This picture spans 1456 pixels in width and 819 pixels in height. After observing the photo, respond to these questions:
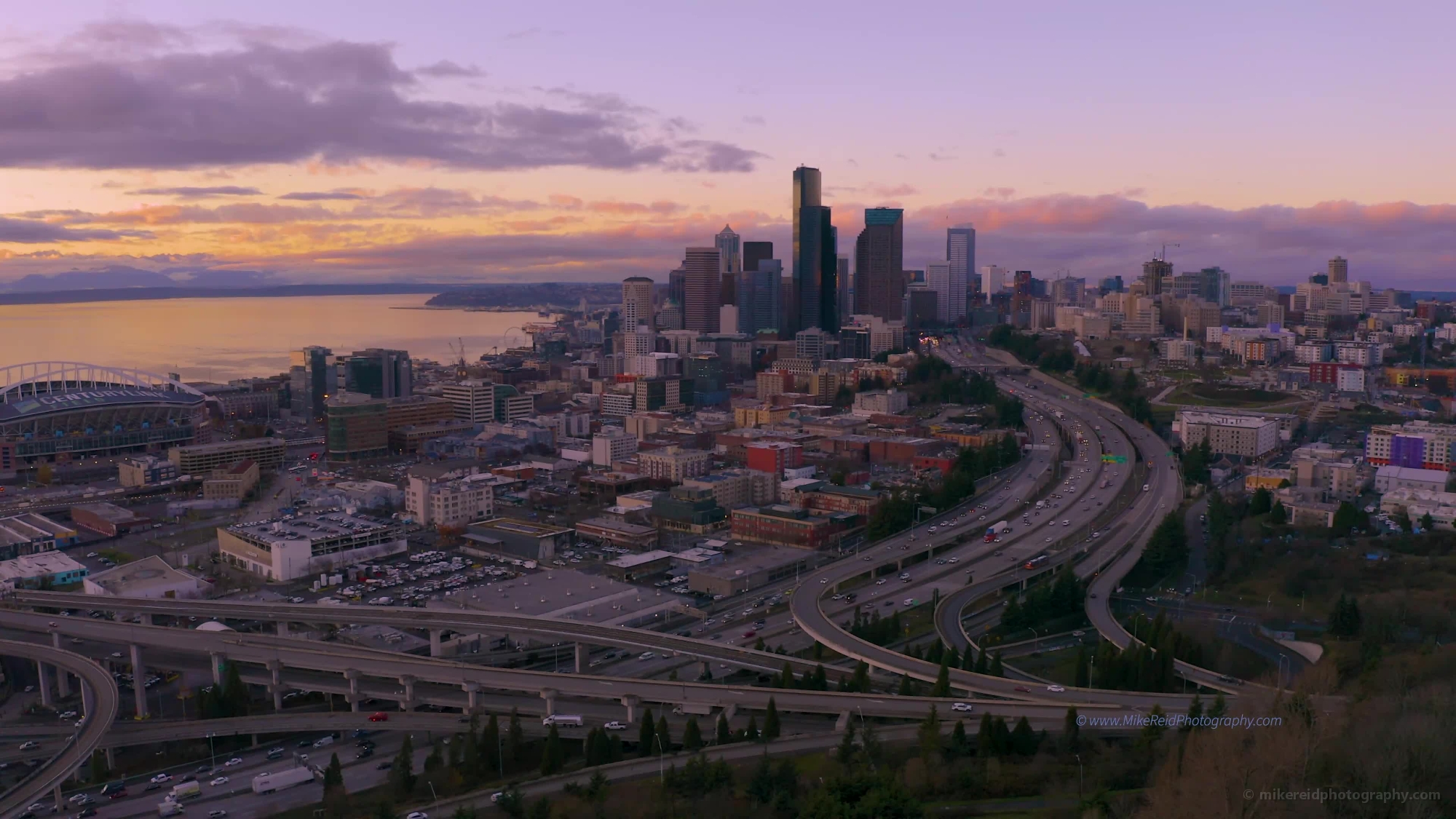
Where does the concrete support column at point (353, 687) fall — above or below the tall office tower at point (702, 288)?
below

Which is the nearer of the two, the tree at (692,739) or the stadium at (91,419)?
the tree at (692,739)

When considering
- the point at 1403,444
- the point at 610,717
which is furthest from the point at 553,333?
the point at 610,717

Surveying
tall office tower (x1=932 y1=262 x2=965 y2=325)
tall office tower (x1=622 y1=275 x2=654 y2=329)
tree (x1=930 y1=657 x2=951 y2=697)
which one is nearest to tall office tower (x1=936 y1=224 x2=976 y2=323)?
tall office tower (x1=932 y1=262 x2=965 y2=325)

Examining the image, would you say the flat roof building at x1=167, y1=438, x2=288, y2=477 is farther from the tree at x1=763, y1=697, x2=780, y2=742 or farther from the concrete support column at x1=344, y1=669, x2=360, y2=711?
the tree at x1=763, y1=697, x2=780, y2=742

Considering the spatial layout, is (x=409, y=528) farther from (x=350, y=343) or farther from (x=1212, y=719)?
(x=350, y=343)

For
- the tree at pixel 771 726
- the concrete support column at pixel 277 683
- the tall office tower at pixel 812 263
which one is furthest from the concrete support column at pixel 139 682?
the tall office tower at pixel 812 263

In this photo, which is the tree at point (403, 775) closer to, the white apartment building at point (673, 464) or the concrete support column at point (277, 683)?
the concrete support column at point (277, 683)

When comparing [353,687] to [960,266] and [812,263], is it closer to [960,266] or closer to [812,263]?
[812,263]
